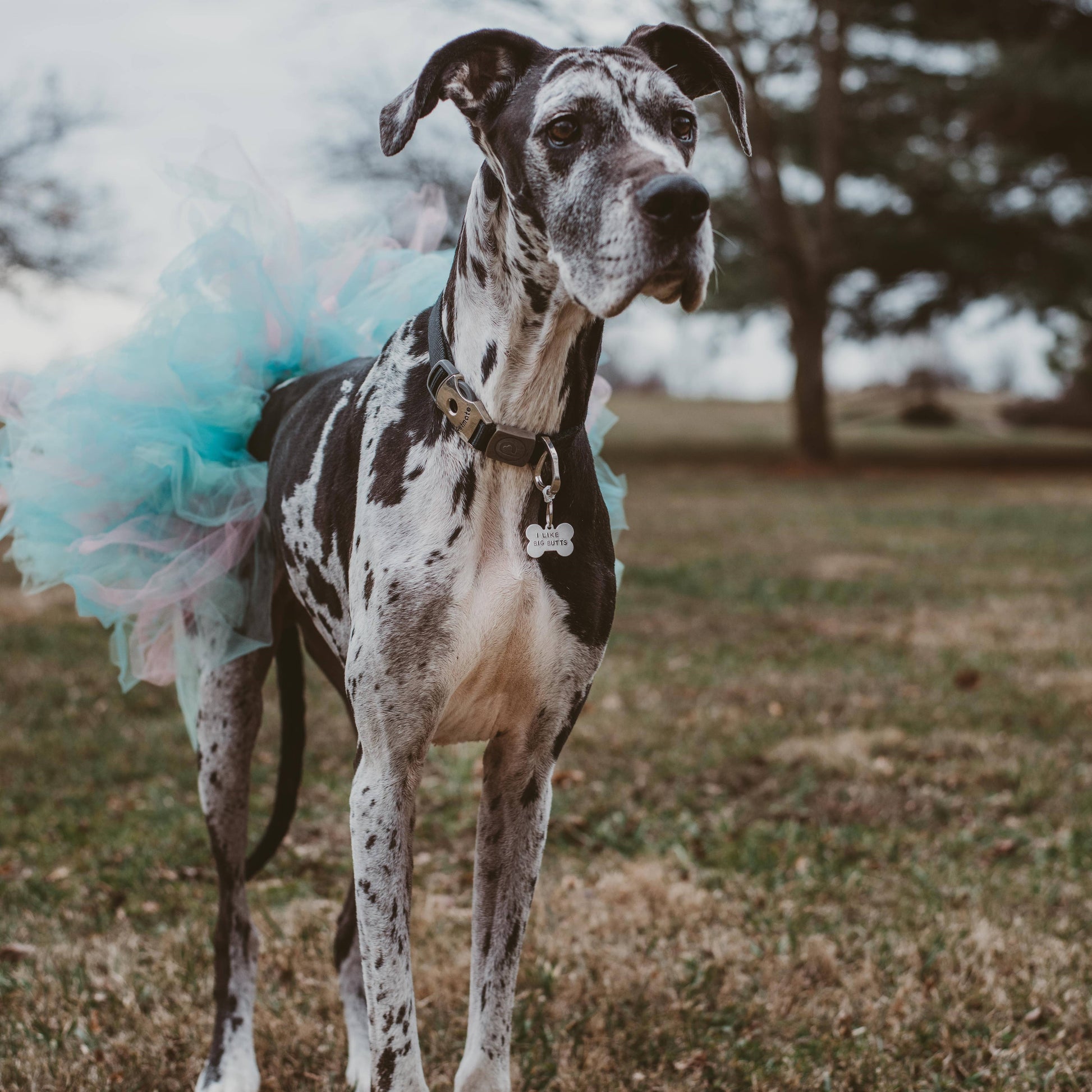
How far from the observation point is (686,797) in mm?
4613

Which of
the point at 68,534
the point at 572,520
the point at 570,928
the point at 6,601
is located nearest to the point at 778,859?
the point at 570,928

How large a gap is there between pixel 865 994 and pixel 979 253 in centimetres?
2021

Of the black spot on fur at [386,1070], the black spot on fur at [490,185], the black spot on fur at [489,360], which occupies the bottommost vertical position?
the black spot on fur at [386,1070]

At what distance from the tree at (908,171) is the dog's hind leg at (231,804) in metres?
16.0

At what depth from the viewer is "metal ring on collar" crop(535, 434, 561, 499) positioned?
2.17 metres

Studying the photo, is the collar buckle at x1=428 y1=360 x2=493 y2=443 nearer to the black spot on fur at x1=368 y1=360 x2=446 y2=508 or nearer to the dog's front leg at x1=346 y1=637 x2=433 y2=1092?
the black spot on fur at x1=368 y1=360 x2=446 y2=508

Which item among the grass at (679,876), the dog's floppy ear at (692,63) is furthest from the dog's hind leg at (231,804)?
the dog's floppy ear at (692,63)

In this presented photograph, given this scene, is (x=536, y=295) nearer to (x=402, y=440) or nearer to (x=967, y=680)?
(x=402, y=440)

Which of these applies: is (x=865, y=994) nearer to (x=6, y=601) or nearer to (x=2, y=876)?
(x=2, y=876)

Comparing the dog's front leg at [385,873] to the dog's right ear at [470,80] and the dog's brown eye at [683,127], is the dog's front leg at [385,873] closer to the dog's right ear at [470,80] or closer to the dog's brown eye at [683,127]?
the dog's right ear at [470,80]

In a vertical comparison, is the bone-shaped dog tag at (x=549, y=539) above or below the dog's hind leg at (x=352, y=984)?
above

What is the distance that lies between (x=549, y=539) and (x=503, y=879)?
77 centimetres

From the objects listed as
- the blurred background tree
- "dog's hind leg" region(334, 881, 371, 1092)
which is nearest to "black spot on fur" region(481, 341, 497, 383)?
"dog's hind leg" region(334, 881, 371, 1092)

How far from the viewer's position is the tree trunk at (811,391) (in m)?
20.1
